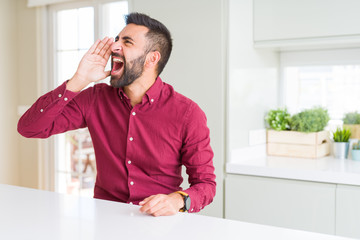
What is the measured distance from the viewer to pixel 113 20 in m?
3.56

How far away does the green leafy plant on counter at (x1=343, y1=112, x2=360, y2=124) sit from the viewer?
294 centimetres

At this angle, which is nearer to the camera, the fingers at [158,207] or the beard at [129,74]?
A: the fingers at [158,207]

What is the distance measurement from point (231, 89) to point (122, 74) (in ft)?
3.52

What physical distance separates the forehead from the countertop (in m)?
1.15

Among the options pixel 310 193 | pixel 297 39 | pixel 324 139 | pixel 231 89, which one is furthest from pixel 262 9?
pixel 310 193

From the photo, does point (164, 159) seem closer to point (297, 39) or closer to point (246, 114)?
point (246, 114)

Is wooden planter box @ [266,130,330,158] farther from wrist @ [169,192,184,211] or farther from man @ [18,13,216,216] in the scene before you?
wrist @ [169,192,184,211]

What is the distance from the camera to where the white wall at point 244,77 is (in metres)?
2.61

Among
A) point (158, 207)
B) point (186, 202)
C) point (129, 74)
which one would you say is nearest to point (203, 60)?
point (129, 74)

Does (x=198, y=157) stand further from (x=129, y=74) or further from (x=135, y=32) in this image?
(x=135, y=32)

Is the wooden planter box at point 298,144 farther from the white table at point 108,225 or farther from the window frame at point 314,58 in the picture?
the white table at point 108,225

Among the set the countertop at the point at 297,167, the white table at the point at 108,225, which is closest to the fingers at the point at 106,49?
the white table at the point at 108,225

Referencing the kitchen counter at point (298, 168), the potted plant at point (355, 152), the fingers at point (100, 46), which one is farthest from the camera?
the potted plant at point (355, 152)

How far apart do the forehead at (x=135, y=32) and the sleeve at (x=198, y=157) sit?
1.19ft
